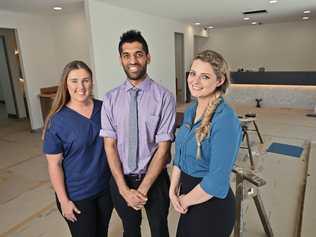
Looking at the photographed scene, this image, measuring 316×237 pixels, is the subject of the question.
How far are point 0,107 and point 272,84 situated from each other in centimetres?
874

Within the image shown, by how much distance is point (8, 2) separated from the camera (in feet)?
13.7

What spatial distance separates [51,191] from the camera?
304 cm

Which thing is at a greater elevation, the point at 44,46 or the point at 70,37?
the point at 70,37

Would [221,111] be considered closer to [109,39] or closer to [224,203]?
[224,203]

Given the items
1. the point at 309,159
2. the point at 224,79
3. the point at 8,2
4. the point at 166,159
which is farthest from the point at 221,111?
the point at 8,2

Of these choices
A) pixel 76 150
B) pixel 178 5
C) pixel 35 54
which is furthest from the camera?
pixel 35 54

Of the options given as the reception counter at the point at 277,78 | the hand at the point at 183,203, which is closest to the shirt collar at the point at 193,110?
the hand at the point at 183,203

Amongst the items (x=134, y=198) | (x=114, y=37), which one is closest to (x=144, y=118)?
(x=134, y=198)

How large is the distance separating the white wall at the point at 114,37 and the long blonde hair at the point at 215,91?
3587 mm

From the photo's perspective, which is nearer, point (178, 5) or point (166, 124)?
point (166, 124)

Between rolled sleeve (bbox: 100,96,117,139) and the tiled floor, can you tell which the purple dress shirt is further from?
the tiled floor

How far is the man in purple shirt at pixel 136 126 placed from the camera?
1385mm

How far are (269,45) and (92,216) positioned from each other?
951cm

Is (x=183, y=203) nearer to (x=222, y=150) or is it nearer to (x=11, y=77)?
(x=222, y=150)
